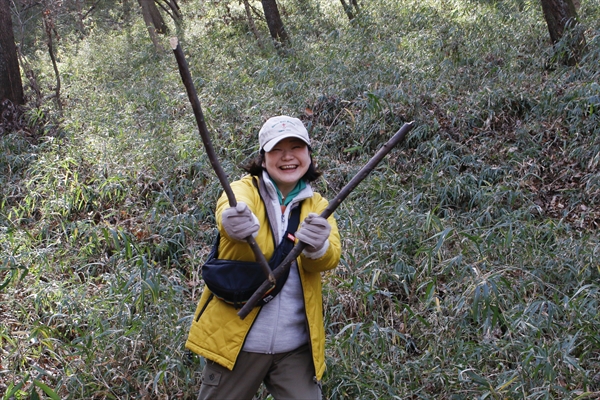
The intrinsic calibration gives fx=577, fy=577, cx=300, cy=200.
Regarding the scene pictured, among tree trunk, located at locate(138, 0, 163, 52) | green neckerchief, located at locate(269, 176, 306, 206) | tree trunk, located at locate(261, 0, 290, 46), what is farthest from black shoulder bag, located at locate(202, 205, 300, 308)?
tree trunk, located at locate(138, 0, 163, 52)

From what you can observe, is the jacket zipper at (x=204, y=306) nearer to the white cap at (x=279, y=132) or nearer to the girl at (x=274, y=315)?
the girl at (x=274, y=315)

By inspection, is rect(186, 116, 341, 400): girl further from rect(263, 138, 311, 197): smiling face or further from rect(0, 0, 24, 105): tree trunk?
rect(0, 0, 24, 105): tree trunk

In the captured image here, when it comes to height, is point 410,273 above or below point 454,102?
below

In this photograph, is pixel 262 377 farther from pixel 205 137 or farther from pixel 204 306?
pixel 205 137

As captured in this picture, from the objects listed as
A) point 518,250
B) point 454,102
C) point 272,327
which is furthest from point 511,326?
point 454,102

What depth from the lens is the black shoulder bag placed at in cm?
215

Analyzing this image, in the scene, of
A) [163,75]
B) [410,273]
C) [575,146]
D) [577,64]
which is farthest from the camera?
[163,75]

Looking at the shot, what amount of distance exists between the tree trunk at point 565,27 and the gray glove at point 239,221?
7.03 m

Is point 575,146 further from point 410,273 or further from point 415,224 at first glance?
point 410,273

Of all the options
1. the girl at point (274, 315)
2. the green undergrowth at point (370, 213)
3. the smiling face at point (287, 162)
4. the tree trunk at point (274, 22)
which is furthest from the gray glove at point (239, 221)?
the tree trunk at point (274, 22)

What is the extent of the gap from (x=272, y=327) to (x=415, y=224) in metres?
2.91

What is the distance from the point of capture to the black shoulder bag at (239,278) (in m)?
2.15

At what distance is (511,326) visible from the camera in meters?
3.59

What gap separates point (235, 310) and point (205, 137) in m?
0.79
